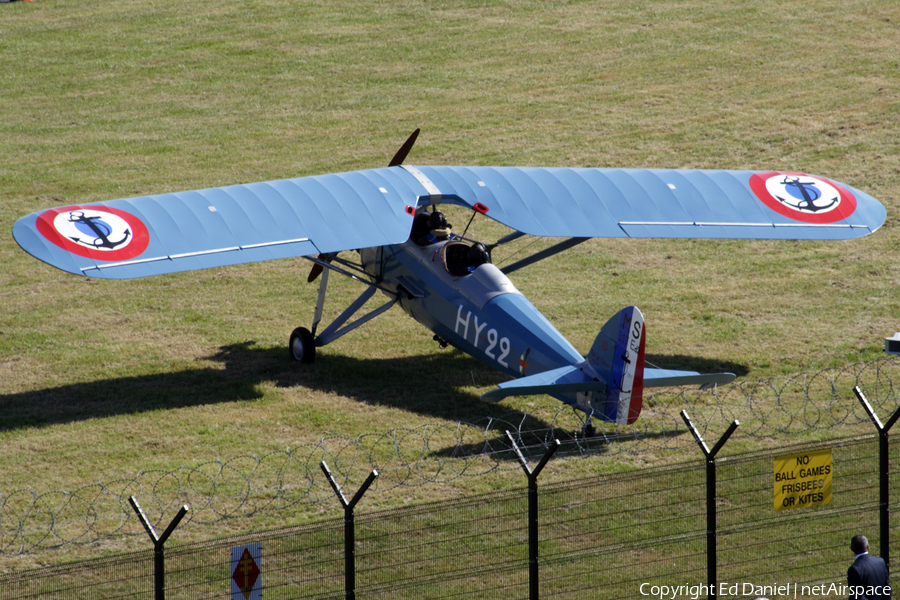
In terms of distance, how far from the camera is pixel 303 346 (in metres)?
16.5

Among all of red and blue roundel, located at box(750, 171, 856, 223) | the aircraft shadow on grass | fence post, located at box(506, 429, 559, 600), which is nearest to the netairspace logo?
fence post, located at box(506, 429, 559, 600)

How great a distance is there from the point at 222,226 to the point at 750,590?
808 cm

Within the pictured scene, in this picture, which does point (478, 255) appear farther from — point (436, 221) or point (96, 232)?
point (96, 232)

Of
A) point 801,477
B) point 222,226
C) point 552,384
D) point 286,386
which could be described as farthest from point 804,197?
point 801,477

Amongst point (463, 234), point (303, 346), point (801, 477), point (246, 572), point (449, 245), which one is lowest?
point (246, 572)

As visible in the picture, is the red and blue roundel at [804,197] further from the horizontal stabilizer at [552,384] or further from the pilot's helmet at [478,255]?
the horizontal stabilizer at [552,384]

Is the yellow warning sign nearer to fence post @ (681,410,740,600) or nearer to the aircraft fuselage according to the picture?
fence post @ (681,410,740,600)

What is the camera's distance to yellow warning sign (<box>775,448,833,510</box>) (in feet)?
29.1

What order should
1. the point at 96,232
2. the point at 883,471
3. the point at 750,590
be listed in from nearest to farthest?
1. the point at 883,471
2. the point at 750,590
3. the point at 96,232

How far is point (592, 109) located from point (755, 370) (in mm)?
15484

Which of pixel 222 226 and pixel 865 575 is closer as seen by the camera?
pixel 865 575

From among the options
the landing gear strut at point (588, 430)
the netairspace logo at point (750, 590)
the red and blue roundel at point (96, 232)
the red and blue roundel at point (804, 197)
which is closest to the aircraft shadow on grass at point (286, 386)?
the landing gear strut at point (588, 430)

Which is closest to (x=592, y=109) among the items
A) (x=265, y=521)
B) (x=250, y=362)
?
(x=250, y=362)

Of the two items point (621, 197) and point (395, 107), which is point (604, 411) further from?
point (395, 107)
